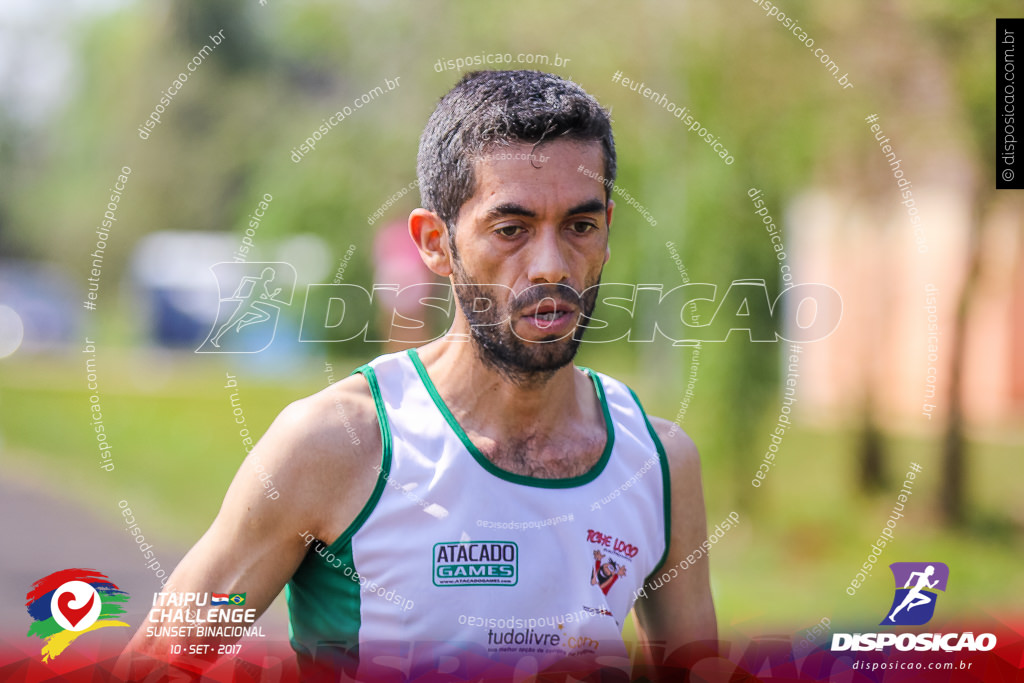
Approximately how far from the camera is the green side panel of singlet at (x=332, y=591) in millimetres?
2256

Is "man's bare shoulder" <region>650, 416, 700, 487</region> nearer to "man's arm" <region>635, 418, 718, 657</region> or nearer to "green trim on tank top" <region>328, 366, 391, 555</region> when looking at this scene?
"man's arm" <region>635, 418, 718, 657</region>

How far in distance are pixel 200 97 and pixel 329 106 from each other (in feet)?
41.3

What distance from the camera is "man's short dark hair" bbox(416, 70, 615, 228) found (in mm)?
2354

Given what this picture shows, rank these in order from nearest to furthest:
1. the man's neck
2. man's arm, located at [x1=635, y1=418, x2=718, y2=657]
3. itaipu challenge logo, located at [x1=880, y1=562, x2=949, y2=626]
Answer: the man's neck, man's arm, located at [x1=635, y1=418, x2=718, y2=657], itaipu challenge logo, located at [x1=880, y1=562, x2=949, y2=626]

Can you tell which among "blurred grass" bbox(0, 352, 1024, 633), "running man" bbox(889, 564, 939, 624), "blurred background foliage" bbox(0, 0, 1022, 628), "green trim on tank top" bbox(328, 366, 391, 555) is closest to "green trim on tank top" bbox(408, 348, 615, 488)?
"green trim on tank top" bbox(328, 366, 391, 555)

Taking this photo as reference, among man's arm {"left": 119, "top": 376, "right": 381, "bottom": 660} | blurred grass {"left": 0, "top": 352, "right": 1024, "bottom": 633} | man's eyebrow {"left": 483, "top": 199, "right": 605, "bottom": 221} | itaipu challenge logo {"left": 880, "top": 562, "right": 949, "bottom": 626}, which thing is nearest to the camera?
man's arm {"left": 119, "top": 376, "right": 381, "bottom": 660}

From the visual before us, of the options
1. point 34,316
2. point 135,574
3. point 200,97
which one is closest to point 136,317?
point 34,316

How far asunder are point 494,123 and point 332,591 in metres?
1.11

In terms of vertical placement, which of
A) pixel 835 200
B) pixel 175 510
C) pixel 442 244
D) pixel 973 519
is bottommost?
pixel 973 519

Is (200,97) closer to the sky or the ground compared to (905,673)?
closer to the sky

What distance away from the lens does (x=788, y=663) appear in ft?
8.64

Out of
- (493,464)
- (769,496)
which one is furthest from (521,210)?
(769,496)

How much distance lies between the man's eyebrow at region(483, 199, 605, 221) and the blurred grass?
1534 mm

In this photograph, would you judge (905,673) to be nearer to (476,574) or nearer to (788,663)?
(788,663)
